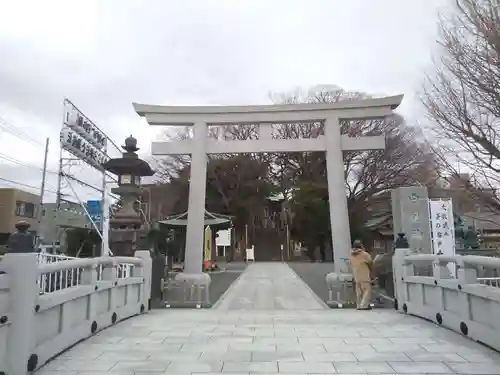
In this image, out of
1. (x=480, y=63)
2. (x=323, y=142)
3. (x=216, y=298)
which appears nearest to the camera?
(x=480, y=63)

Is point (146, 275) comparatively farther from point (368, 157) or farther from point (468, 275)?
point (368, 157)

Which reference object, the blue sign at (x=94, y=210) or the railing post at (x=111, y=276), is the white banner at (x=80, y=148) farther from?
the railing post at (x=111, y=276)

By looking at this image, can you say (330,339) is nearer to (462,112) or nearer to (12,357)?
(12,357)

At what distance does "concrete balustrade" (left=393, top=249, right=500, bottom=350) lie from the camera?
4.27 m

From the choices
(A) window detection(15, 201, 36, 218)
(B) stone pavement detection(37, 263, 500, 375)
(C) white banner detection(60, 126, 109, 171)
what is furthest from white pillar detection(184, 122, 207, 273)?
(A) window detection(15, 201, 36, 218)

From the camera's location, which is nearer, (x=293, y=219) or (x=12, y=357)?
(x=12, y=357)

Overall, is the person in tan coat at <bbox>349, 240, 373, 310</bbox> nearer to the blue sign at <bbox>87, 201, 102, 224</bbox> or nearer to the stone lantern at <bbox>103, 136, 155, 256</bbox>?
the stone lantern at <bbox>103, 136, 155, 256</bbox>

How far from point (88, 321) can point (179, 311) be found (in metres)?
3.02

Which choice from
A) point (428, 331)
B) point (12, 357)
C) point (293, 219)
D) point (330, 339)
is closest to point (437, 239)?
point (428, 331)

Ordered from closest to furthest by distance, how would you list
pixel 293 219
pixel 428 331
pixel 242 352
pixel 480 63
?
pixel 242 352
pixel 428 331
pixel 480 63
pixel 293 219

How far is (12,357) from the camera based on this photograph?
3215 mm

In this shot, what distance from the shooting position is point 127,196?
1155cm

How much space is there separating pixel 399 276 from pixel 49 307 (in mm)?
5884

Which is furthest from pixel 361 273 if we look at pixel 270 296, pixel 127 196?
pixel 127 196
